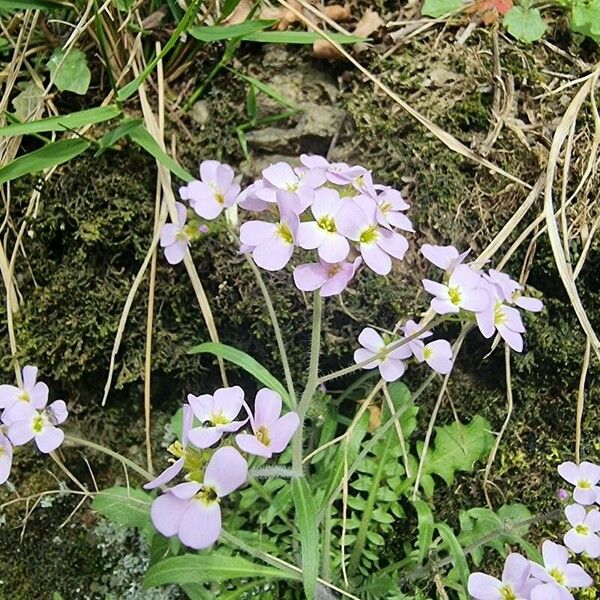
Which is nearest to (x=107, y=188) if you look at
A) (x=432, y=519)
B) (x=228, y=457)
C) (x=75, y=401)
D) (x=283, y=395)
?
(x=75, y=401)

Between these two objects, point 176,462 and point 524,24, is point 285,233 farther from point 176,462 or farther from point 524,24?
point 524,24

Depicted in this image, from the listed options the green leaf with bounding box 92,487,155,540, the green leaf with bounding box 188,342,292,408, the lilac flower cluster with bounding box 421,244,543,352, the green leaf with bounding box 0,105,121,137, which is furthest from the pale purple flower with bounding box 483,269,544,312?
the green leaf with bounding box 0,105,121,137

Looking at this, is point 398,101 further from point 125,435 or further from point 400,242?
point 125,435

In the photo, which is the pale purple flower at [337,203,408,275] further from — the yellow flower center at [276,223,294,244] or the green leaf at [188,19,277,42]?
the green leaf at [188,19,277,42]

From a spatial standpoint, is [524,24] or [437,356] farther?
[524,24]

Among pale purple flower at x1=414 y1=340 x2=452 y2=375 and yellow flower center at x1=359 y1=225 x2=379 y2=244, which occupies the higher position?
yellow flower center at x1=359 y1=225 x2=379 y2=244

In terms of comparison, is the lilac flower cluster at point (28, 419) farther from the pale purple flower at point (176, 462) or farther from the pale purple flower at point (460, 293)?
the pale purple flower at point (460, 293)

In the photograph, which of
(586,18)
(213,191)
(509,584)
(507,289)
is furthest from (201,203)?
(586,18)
